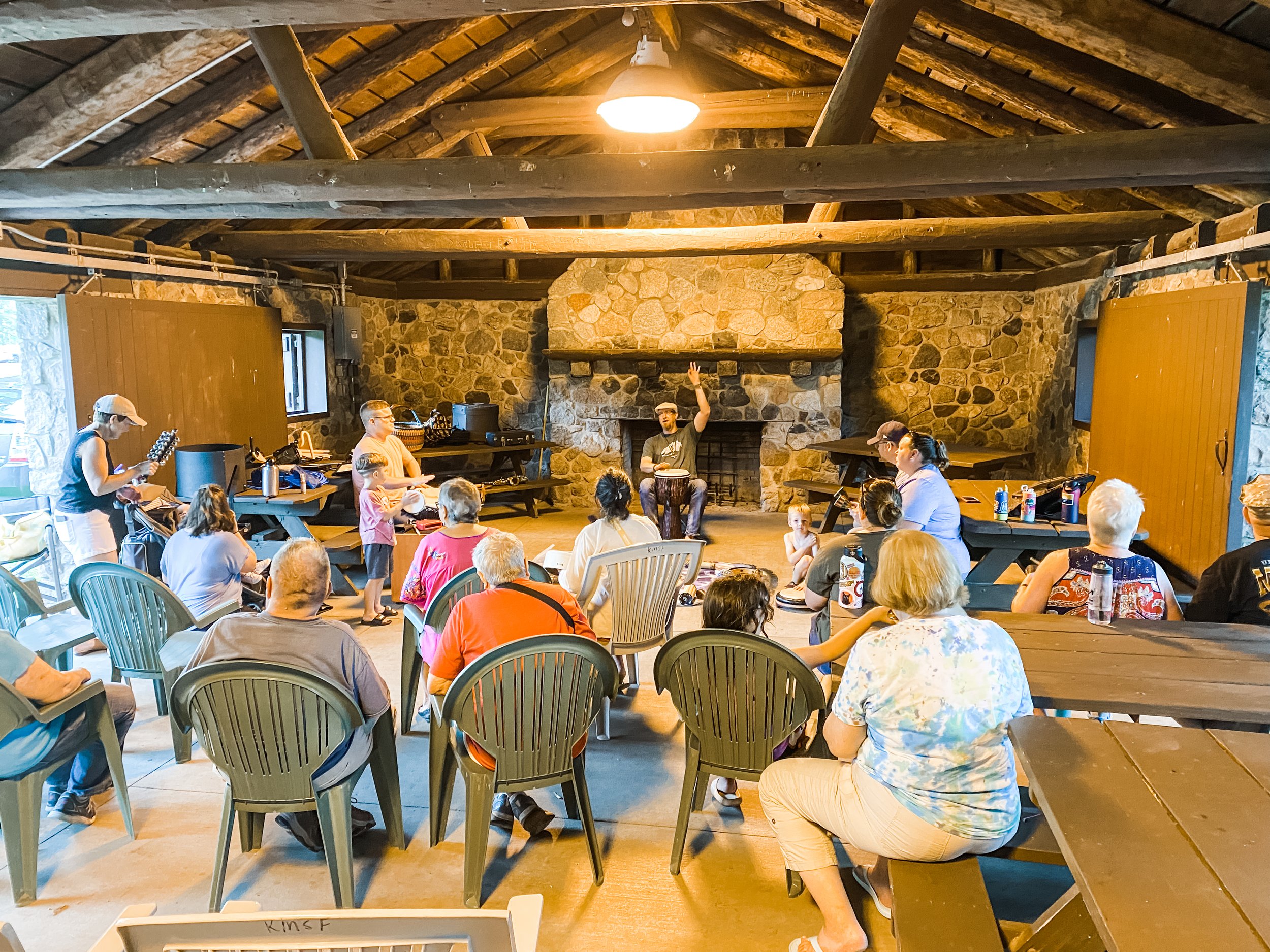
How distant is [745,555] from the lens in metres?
7.10

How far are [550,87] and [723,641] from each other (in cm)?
582

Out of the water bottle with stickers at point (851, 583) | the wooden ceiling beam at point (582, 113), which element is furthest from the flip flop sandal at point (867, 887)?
the wooden ceiling beam at point (582, 113)

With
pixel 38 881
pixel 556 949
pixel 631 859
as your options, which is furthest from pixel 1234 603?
pixel 38 881

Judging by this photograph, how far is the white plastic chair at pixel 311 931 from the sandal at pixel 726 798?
1.91 meters

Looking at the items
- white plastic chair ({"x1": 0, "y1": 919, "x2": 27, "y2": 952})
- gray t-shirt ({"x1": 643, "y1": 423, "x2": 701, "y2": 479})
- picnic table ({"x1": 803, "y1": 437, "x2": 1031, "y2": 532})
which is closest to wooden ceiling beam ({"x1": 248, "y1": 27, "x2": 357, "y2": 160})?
gray t-shirt ({"x1": 643, "y1": 423, "x2": 701, "y2": 479})

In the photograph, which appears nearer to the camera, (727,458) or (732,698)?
(732,698)

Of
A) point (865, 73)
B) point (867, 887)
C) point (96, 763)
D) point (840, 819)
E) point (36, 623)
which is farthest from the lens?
point (865, 73)

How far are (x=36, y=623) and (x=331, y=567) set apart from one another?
2307 millimetres

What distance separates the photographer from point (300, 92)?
4.36 m

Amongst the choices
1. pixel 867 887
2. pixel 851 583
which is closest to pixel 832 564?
pixel 851 583

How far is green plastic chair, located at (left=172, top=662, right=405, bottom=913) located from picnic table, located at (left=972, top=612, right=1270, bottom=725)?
78.3 inches

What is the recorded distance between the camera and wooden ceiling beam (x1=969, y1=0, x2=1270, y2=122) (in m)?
3.88

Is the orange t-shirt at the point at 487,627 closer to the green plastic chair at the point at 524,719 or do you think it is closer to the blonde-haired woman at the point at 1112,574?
the green plastic chair at the point at 524,719

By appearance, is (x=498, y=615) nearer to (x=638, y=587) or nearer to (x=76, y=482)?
(x=638, y=587)
